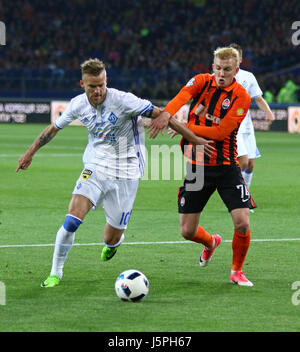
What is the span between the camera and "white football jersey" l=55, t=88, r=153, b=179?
289 inches

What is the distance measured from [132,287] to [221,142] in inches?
69.4

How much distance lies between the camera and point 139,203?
1305 centimetres

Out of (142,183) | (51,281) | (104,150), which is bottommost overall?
(142,183)

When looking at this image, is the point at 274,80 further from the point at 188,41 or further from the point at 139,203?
the point at 139,203

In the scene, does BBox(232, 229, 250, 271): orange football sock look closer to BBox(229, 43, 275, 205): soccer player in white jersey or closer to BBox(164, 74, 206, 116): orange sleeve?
BBox(164, 74, 206, 116): orange sleeve

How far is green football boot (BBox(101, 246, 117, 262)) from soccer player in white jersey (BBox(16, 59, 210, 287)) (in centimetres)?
14

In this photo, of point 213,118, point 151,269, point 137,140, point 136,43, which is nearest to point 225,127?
point 213,118

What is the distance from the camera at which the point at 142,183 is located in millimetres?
16031

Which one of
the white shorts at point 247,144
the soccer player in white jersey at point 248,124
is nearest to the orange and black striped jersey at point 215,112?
the soccer player in white jersey at point 248,124

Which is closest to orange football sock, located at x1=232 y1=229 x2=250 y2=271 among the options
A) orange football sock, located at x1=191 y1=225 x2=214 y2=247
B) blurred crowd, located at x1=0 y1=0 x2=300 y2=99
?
orange football sock, located at x1=191 y1=225 x2=214 y2=247

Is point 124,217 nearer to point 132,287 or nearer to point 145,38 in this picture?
point 132,287

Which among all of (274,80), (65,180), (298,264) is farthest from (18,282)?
(274,80)

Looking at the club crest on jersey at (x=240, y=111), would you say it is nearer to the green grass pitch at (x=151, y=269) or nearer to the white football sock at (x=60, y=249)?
the green grass pitch at (x=151, y=269)

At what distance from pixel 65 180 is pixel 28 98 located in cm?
2081
